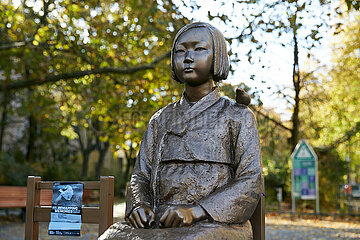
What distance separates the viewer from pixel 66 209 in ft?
13.6

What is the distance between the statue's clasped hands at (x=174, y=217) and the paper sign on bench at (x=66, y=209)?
5.25 ft

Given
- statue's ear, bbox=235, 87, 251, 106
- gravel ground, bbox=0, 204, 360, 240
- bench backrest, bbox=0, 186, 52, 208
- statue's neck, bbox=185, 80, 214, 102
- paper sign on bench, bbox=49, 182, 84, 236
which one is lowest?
gravel ground, bbox=0, 204, 360, 240

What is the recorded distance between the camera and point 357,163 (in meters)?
23.6

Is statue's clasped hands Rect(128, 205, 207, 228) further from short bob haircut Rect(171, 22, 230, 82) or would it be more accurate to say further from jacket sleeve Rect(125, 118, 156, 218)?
short bob haircut Rect(171, 22, 230, 82)

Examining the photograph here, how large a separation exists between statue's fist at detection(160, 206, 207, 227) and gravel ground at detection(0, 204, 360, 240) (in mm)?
5654

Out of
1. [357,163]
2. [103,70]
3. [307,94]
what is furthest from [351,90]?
[103,70]

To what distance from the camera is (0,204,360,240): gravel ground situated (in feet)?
30.9

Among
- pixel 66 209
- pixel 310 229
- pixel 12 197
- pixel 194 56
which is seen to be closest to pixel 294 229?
pixel 310 229

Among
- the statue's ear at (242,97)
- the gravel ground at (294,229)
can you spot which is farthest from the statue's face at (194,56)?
the gravel ground at (294,229)

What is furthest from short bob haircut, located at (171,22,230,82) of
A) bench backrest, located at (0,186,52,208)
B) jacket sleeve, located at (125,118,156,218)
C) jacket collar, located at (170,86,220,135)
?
bench backrest, located at (0,186,52,208)

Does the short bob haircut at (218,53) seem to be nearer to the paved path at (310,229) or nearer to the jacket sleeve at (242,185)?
the jacket sleeve at (242,185)

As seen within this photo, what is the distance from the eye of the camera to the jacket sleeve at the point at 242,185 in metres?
2.60

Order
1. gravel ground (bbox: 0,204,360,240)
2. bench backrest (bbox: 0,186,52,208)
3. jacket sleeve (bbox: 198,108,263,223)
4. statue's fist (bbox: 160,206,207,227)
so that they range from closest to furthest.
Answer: statue's fist (bbox: 160,206,207,227) → jacket sleeve (bbox: 198,108,263,223) → gravel ground (bbox: 0,204,360,240) → bench backrest (bbox: 0,186,52,208)

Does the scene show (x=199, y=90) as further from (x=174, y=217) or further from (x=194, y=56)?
(x=174, y=217)
